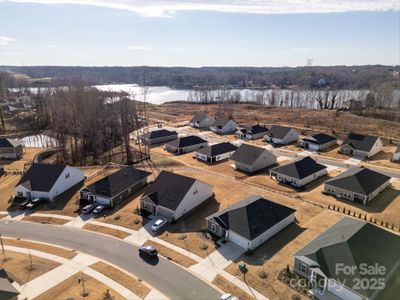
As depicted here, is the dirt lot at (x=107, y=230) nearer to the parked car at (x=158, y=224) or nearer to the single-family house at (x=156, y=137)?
the parked car at (x=158, y=224)

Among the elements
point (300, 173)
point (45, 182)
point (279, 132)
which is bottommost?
point (45, 182)

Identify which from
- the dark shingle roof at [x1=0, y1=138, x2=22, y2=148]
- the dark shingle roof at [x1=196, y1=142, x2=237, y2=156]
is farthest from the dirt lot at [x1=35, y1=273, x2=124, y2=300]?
the dark shingle roof at [x1=0, y1=138, x2=22, y2=148]

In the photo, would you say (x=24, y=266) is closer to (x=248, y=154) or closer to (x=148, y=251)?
(x=148, y=251)

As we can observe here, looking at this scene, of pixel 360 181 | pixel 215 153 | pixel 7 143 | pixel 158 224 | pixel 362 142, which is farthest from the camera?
pixel 7 143

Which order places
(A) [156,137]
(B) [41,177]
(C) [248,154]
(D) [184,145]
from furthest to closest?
(A) [156,137]
(D) [184,145]
(C) [248,154]
(B) [41,177]

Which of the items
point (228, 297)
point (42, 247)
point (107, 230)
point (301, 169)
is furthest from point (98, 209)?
point (301, 169)

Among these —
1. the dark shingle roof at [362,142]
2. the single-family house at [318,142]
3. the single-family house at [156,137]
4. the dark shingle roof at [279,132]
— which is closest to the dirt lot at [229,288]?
the dark shingle roof at [362,142]

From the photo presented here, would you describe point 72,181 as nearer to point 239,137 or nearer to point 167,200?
point 167,200

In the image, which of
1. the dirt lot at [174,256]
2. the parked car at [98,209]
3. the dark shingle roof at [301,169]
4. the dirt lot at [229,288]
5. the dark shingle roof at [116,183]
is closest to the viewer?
the dirt lot at [229,288]
